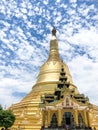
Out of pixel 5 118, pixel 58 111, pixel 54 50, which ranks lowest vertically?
pixel 5 118

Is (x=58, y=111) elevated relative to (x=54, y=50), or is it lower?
lower

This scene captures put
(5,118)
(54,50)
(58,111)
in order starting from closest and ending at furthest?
1. (5,118)
2. (58,111)
3. (54,50)

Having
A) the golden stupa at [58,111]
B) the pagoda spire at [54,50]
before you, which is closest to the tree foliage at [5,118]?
the golden stupa at [58,111]

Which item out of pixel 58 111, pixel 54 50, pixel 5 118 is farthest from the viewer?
pixel 54 50

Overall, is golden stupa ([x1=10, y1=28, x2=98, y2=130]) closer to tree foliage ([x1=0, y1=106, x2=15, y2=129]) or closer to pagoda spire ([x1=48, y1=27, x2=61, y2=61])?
tree foliage ([x1=0, y1=106, x2=15, y2=129])

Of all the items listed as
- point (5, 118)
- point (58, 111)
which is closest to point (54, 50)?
point (58, 111)

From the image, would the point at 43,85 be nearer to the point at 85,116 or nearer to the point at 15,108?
the point at 15,108

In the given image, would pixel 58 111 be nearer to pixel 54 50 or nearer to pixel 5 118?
pixel 5 118

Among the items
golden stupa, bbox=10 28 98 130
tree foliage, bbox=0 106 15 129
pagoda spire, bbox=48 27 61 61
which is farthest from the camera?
pagoda spire, bbox=48 27 61 61

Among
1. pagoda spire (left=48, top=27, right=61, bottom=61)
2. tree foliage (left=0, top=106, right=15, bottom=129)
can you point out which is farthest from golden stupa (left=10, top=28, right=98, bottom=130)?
pagoda spire (left=48, top=27, right=61, bottom=61)

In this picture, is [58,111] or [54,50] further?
[54,50]

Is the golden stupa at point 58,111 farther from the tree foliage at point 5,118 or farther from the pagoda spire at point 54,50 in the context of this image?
the pagoda spire at point 54,50

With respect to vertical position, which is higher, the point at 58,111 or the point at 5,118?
the point at 58,111

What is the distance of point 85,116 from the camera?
32250 millimetres
